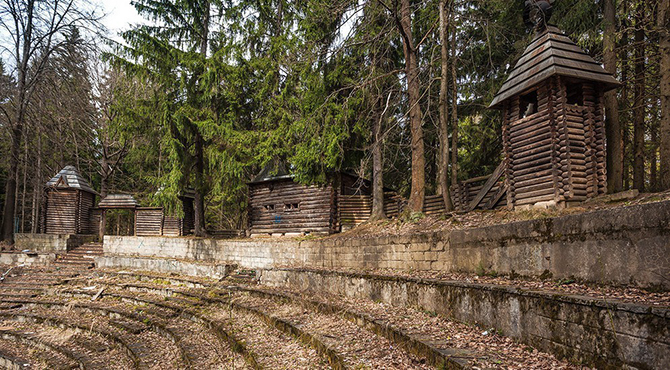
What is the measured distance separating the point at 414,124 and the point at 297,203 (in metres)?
6.96

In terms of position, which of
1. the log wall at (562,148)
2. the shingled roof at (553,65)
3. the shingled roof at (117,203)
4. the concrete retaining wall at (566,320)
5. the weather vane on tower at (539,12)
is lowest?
the concrete retaining wall at (566,320)

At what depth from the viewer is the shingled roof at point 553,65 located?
790 centimetres

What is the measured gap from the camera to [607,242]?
12.9 ft

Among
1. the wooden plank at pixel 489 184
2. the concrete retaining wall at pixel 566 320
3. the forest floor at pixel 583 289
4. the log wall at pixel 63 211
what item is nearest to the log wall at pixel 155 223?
the log wall at pixel 63 211

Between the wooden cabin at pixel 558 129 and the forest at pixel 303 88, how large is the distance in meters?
3.00

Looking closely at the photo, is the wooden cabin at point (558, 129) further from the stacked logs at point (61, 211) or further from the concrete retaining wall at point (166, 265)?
the stacked logs at point (61, 211)

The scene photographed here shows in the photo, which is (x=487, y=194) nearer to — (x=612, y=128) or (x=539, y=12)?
(x=612, y=128)

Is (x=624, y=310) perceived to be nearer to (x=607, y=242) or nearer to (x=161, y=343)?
(x=607, y=242)

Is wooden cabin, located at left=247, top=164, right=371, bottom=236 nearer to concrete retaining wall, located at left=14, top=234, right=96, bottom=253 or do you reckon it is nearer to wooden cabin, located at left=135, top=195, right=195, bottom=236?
wooden cabin, located at left=135, top=195, right=195, bottom=236

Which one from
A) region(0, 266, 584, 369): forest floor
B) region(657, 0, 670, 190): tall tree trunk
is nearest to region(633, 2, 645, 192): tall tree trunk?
region(657, 0, 670, 190): tall tree trunk

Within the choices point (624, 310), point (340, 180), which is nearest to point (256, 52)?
point (340, 180)

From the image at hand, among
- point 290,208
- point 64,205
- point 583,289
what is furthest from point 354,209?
point 64,205

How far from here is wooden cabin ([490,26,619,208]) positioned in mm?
7762

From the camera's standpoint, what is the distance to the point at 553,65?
7.87m
